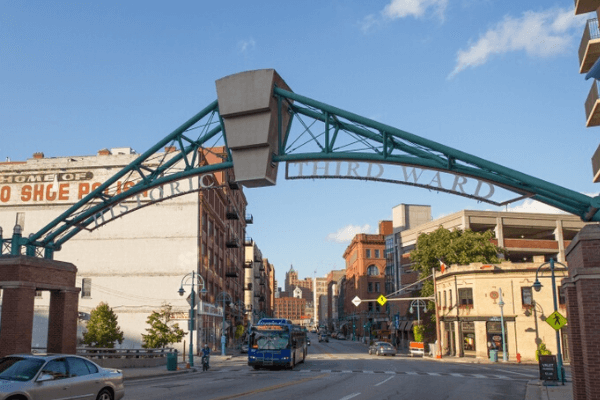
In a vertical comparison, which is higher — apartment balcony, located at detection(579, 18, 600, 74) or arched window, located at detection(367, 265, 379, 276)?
apartment balcony, located at detection(579, 18, 600, 74)

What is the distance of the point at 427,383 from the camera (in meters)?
24.3

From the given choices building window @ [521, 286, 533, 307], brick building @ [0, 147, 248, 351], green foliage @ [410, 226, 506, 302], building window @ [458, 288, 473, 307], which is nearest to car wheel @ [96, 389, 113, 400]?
brick building @ [0, 147, 248, 351]

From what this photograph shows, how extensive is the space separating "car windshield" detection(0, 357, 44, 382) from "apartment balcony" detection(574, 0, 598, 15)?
35678 mm

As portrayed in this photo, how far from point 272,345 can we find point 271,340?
0.34m

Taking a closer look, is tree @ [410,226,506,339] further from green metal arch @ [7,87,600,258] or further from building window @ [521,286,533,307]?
green metal arch @ [7,87,600,258]

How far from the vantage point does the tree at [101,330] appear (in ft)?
130

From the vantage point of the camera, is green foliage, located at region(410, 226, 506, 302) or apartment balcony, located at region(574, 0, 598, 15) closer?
apartment balcony, located at region(574, 0, 598, 15)

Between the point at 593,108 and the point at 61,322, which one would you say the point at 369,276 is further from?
the point at 61,322

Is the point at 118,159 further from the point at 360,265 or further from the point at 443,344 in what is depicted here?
the point at 360,265

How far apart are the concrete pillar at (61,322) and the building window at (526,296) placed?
41463mm

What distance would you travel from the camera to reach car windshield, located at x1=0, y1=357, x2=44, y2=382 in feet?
39.4

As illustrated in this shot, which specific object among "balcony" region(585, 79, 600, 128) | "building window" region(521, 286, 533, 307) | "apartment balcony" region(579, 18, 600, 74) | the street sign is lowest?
the street sign

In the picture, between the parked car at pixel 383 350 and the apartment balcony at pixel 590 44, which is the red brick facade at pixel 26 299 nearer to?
the apartment balcony at pixel 590 44

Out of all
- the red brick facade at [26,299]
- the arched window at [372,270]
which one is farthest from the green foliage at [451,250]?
the arched window at [372,270]
